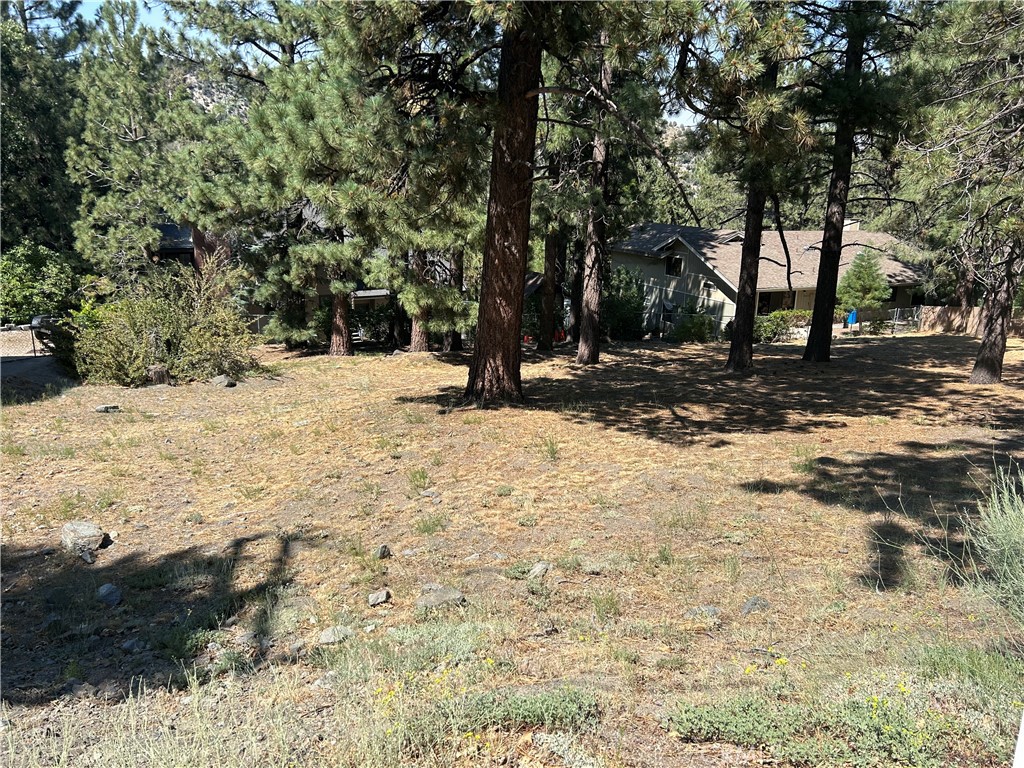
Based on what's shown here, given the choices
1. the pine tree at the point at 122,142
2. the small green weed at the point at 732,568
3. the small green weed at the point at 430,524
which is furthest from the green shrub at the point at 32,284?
the small green weed at the point at 732,568

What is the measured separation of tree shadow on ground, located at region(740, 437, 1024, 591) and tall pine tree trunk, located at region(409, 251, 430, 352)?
1098 centimetres

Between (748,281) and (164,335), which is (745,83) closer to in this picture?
(748,281)

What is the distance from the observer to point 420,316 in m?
18.8

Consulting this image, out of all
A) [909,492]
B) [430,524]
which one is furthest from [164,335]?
[909,492]

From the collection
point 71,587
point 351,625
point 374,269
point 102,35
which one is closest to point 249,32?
point 374,269

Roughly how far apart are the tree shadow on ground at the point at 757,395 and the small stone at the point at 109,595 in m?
5.73

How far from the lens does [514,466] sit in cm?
752

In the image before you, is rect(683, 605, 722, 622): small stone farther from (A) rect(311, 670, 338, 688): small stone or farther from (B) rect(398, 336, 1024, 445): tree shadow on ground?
(B) rect(398, 336, 1024, 445): tree shadow on ground

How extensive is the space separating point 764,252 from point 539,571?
31028mm

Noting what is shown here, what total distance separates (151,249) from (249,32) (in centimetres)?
992

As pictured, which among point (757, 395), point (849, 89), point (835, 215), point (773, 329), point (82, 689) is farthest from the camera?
point (773, 329)

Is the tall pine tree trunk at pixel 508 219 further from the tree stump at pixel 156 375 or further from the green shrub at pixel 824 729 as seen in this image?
the green shrub at pixel 824 729

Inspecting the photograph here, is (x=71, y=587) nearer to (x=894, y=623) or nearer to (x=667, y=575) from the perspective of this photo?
(x=667, y=575)

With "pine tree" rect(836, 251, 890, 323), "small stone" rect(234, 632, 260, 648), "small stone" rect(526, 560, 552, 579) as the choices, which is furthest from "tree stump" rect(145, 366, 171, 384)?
"pine tree" rect(836, 251, 890, 323)
